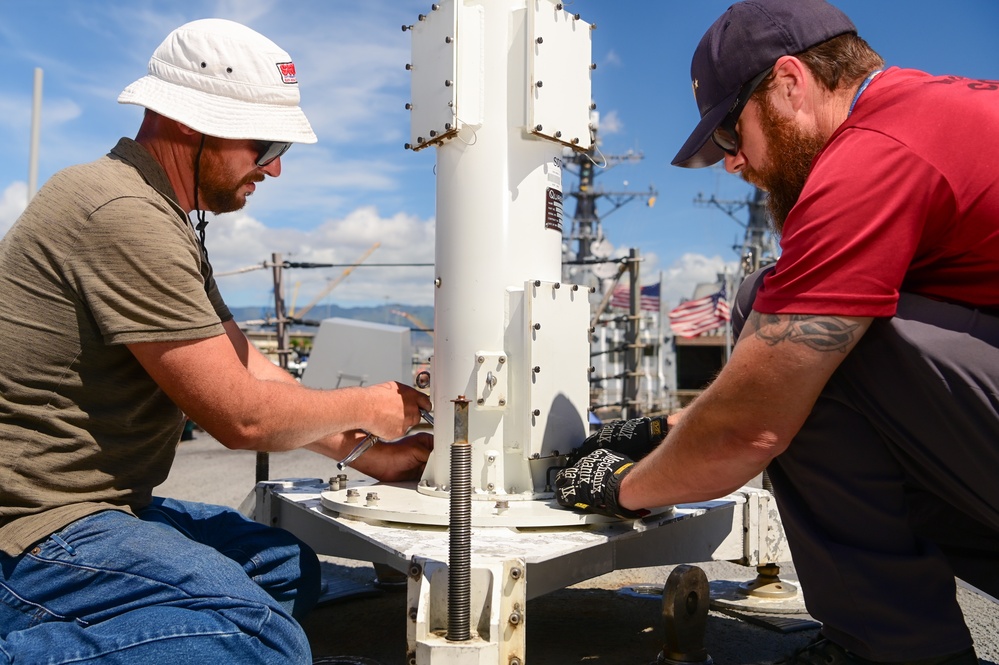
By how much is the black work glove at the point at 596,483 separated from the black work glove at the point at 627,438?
0.15m

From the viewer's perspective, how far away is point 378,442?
281 centimetres

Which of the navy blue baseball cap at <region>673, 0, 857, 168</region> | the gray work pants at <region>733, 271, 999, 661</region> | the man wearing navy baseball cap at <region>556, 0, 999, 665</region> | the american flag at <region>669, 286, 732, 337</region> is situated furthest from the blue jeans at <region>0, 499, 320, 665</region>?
the american flag at <region>669, 286, 732, 337</region>

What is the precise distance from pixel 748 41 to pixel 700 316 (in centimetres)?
1980

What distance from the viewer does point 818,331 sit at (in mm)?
1606

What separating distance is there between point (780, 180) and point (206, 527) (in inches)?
77.2

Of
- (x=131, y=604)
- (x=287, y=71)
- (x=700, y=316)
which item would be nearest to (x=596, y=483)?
(x=131, y=604)

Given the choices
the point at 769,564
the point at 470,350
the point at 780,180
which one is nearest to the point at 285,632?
the point at 470,350

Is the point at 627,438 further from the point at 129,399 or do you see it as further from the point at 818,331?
the point at 129,399

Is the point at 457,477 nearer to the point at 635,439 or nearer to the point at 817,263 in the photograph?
the point at 817,263

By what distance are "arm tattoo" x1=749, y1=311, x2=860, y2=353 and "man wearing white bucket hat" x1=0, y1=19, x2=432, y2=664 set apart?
1.22m

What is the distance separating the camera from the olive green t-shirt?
182 cm

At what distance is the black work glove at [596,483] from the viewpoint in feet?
7.13

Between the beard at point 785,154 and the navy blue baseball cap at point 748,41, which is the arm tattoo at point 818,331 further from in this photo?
the navy blue baseball cap at point 748,41

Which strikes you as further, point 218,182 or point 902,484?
point 218,182
